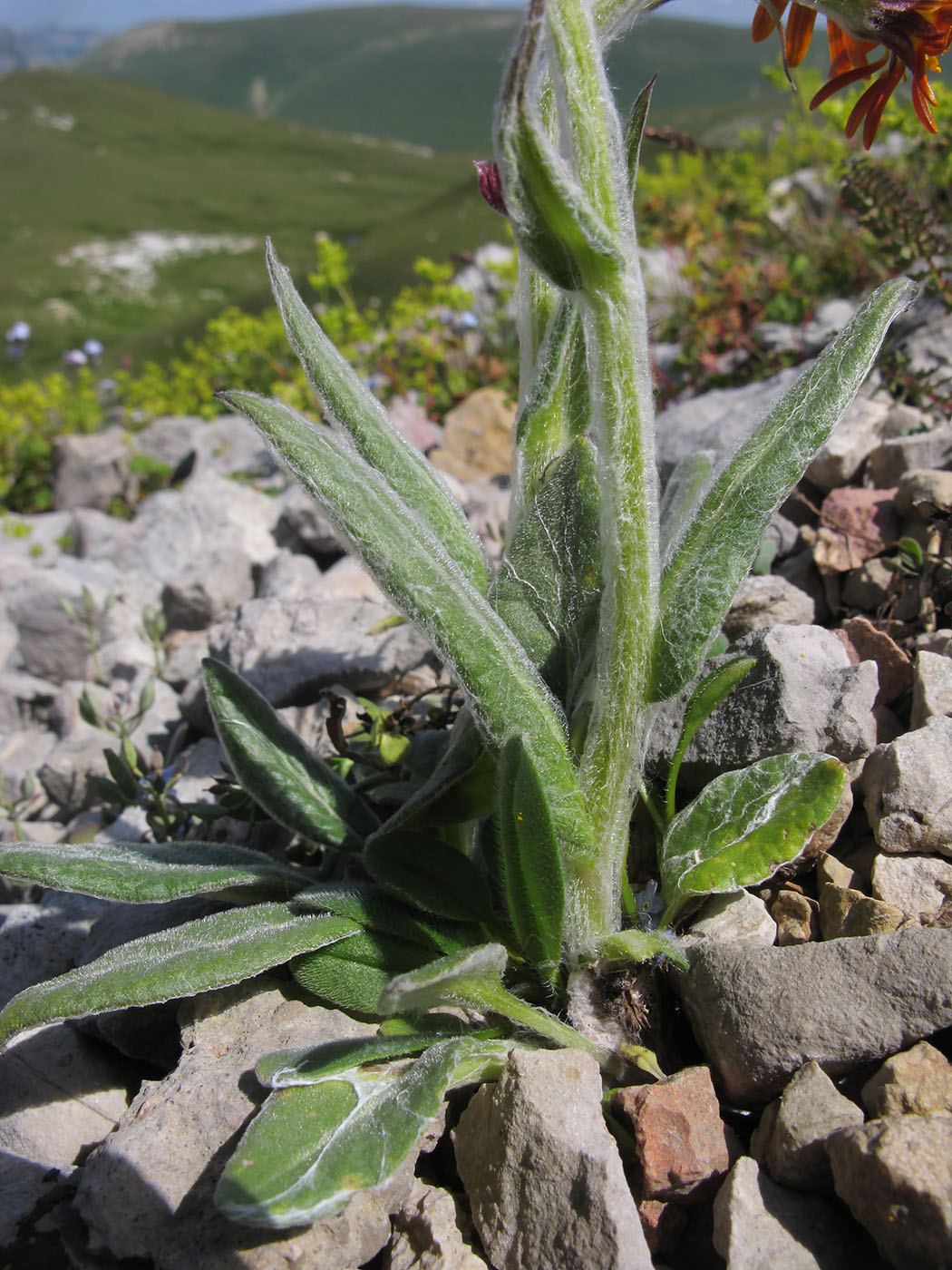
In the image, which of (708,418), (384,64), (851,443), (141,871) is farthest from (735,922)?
(384,64)

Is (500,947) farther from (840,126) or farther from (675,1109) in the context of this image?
(840,126)

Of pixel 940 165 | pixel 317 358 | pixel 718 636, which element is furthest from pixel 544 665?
pixel 940 165

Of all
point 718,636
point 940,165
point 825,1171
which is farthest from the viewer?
point 940,165

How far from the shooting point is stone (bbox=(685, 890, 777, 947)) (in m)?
1.62

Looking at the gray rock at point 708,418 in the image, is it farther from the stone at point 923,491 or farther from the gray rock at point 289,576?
the gray rock at point 289,576

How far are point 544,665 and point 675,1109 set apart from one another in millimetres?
799

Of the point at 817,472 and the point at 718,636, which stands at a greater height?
the point at 817,472

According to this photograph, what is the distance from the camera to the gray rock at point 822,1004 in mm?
1305

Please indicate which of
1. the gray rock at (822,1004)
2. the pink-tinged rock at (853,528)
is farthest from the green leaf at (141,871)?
the pink-tinged rock at (853,528)

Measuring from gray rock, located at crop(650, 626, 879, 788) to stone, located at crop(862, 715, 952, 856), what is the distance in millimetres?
101

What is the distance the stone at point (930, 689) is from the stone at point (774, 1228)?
931 millimetres

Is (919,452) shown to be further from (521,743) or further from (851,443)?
(521,743)

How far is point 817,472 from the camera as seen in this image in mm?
2785

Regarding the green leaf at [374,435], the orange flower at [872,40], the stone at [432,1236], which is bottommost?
the stone at [432,1236]
